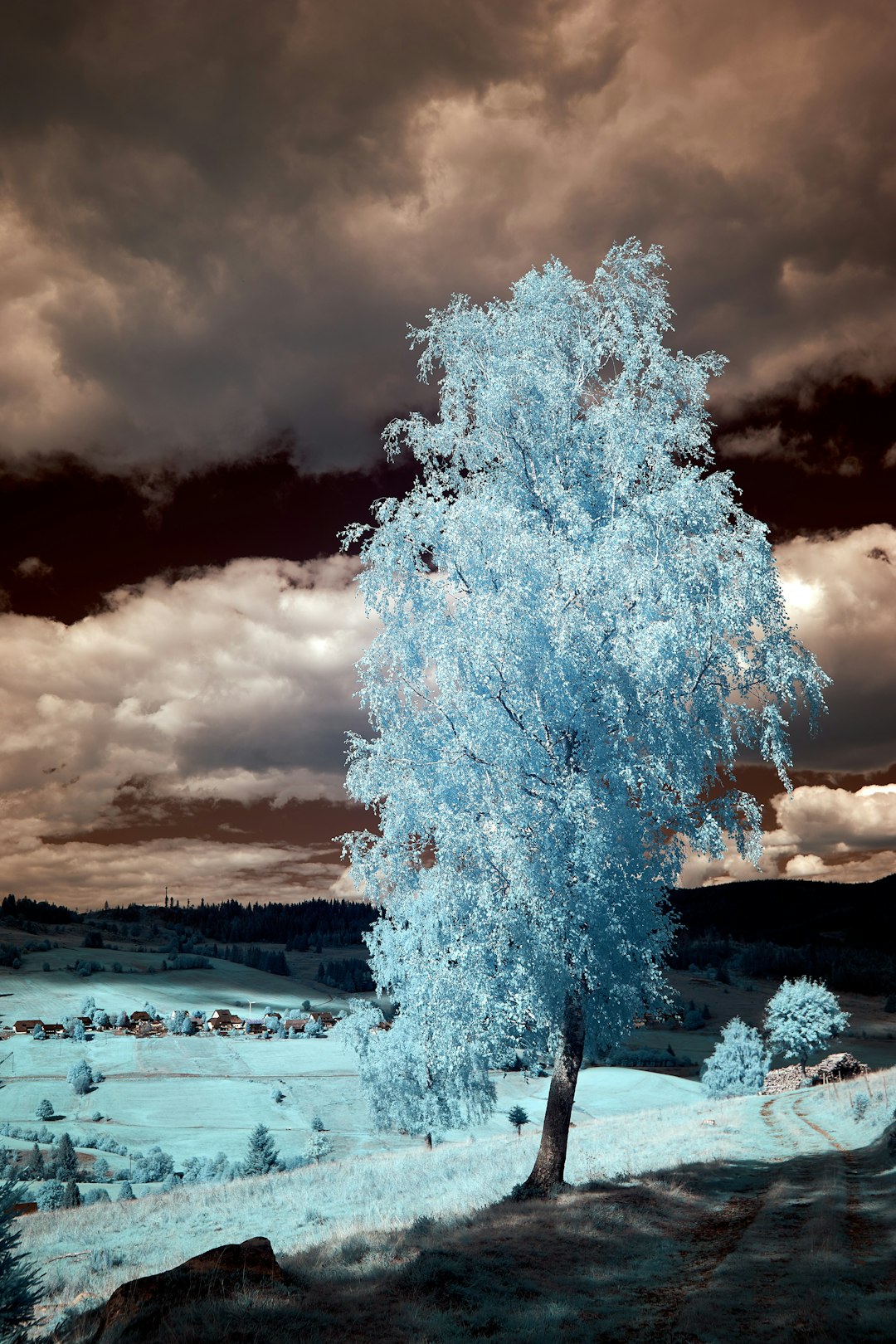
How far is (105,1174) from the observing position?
4903cm

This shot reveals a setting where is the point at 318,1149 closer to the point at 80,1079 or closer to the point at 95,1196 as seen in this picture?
the point at 95,1196

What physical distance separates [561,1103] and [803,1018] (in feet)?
221

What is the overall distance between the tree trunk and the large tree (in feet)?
0.13

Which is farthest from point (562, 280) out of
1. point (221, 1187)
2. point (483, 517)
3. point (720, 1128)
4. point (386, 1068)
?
point (386, 1068)

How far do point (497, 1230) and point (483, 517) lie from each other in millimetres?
11280

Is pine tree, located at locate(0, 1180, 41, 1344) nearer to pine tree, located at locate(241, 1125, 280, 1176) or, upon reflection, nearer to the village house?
pine tree, located at locate(241, 1125, 280, 1176)

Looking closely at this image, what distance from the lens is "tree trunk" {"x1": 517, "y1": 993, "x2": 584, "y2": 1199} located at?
14602 millimetres

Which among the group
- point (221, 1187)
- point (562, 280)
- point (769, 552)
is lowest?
point (221, 1187)

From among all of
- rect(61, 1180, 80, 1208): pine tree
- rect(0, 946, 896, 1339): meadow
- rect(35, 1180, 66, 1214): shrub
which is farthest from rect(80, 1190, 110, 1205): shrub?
rect(0, 946, 896, 1339): meadow

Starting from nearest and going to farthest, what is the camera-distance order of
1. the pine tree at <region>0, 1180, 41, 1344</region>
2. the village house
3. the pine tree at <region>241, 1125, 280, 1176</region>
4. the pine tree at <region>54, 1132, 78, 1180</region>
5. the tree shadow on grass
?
1. the tree shadow on grass
2. the pine tree at <region>0, 1180, 41, 1344</region>
3. the pine tree at <region>54, 1132, 78, 1180</region>
4. the pine tree at <region>241, 1125, 280, 1176</region>
5. the village house

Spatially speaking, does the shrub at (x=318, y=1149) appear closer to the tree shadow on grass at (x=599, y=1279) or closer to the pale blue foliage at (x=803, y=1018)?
the pale blue foliage at (x=803, y=1018)

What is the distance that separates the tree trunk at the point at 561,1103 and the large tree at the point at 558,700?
4 cm

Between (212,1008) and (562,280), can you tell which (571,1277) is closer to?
(562,280)

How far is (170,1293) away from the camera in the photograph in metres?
7.79
